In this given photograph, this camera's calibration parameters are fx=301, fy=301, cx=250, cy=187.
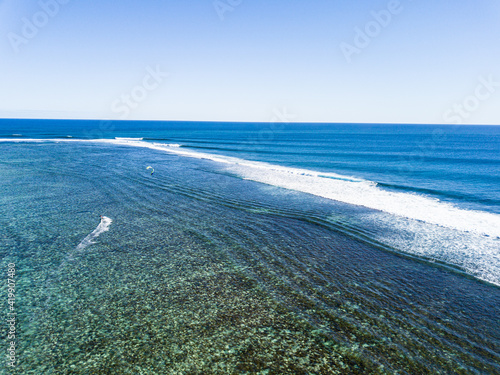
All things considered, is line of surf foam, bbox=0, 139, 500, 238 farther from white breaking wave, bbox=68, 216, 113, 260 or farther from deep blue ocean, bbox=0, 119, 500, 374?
white breaking wave, bbox=68, 216, 113, 260

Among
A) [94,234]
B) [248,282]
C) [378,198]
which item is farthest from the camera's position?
[378,198]

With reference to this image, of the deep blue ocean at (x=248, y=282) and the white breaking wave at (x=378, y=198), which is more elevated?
the white breaking wave at (x=378, y=198)

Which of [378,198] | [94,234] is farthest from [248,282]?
[378,198]

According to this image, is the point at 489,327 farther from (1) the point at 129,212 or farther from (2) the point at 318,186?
(2) the point at 318,186

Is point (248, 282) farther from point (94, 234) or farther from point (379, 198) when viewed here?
point (379, 198)

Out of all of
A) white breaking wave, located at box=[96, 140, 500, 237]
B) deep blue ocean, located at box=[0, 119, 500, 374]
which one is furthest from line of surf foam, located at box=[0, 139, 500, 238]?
deep blue ocean, located at box=[0, 119, 500, 374]

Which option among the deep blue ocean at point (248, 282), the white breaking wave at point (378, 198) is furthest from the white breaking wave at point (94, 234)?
the white breaking wave at point (378, 198)

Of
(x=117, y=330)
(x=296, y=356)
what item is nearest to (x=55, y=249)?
(x=117, y=330)

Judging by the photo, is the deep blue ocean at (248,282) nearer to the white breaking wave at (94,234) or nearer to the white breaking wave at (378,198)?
the white breaking wave at (94,234)
